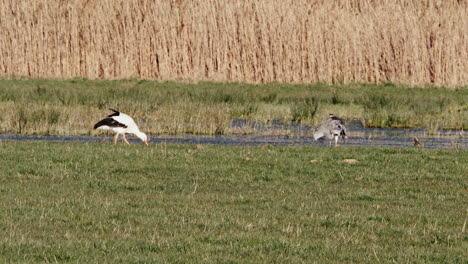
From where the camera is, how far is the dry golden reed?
46.3 meters

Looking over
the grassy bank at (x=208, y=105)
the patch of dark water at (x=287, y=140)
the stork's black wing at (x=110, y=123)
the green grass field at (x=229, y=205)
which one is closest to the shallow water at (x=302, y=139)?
the patch of dark water at (x=287, y=140)

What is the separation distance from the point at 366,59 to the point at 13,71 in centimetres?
1775

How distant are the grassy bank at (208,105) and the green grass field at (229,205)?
6518 millimetres

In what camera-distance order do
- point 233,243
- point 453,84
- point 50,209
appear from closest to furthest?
1. point 233,243
2. point 50,209
3. point 453,84

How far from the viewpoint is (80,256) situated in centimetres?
948

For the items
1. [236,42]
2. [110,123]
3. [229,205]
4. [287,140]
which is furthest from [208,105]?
[229,205]

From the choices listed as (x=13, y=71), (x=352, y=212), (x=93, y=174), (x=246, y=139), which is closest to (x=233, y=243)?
(x=352, y=212)

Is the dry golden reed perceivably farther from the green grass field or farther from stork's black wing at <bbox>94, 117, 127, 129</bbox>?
the green grass field

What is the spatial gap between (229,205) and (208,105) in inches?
789

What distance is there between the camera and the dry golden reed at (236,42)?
4634 centimetres

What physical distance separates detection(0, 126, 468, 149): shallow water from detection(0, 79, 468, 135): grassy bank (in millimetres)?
763

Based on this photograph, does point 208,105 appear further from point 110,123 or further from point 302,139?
point 110,123

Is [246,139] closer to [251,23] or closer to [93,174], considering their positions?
[93,174]

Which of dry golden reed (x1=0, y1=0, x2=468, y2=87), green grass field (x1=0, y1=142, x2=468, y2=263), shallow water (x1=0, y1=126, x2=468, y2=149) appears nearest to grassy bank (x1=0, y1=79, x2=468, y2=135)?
shallow water (x1=0, y1=126, x2=468, y2=149)
